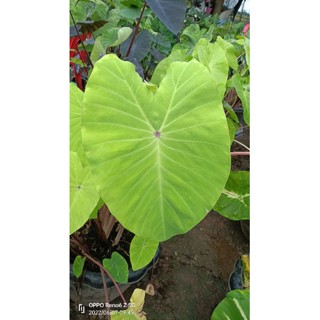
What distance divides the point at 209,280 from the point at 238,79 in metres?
0.59

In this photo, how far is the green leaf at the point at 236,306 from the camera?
3.24ft

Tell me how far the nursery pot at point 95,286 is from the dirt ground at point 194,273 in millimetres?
21

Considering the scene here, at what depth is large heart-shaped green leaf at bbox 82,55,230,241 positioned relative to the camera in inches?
31.5

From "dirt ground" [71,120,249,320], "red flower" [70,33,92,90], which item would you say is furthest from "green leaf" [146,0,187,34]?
"dirt ground" [71,120,249,320]

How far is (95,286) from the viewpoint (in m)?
1.12

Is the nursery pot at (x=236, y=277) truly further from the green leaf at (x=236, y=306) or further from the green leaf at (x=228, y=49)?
the green leaf at (x=228, y=49)

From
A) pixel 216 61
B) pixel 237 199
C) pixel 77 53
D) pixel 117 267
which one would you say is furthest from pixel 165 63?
pixel 117 267

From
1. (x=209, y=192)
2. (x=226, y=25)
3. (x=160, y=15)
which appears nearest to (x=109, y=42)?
(x=160, y=15)

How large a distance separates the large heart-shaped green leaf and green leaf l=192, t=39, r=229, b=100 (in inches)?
6.9

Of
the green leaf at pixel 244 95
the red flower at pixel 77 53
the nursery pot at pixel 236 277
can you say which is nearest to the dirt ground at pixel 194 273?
the nursery pot at pixel 236 277

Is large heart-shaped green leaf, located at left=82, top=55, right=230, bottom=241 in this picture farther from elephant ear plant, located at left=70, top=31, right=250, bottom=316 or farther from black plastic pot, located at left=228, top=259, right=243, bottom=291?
black plastic pot, located at left=228, top=259, right=243, bottom=291

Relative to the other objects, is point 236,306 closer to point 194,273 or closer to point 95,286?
point 194,273

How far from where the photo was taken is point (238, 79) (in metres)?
1.07

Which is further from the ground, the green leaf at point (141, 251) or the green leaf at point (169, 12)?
the green leaf at point (169, 12)
